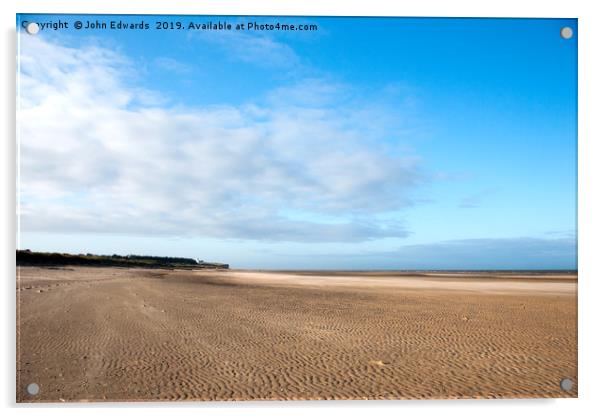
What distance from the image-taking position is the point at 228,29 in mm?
9773

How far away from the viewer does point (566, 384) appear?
945 cm

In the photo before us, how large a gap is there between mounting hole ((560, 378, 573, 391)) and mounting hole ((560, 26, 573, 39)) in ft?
26.8

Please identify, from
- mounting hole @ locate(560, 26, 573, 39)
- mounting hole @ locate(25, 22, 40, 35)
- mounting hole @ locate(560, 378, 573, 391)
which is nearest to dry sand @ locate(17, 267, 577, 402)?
mounting hole @ locate(560, 378, 573, 391)

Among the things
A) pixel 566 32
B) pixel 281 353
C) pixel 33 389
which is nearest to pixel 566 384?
pixel 281 353

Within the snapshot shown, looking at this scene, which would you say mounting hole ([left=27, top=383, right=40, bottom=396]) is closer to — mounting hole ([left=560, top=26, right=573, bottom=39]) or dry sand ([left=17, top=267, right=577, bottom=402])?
dry sand ([left=17, top=267, right=577, bottom=402])

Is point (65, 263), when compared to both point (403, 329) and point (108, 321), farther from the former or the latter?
point (403, 329)

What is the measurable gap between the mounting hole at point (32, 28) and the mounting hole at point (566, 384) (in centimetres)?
1462

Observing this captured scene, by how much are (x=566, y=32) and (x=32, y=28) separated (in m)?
12.6

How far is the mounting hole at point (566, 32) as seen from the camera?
9.89m

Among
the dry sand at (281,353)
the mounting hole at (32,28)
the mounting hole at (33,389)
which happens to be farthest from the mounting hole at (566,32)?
the mounting hole at (33,389)

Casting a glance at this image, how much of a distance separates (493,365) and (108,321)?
12.1 metres

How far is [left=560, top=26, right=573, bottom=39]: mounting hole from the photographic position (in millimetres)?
9891

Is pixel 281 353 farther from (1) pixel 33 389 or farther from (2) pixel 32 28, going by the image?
(2) pixel 32 28

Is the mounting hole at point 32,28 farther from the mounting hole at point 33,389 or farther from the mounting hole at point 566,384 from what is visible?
the mounting hole at point 566,384
